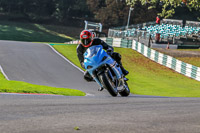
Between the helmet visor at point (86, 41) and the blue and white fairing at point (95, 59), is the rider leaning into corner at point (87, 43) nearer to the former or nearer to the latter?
the helmet visor at point (86, 41)

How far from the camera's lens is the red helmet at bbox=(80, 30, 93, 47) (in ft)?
32.4

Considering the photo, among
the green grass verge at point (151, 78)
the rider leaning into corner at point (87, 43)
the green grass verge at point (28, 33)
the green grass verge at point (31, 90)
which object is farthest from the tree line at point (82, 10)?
the rider leaning into corner at point (87, 43)

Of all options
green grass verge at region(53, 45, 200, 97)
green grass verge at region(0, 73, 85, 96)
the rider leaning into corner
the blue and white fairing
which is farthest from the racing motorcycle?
green grass verge at region(53, 45, 200, 97)

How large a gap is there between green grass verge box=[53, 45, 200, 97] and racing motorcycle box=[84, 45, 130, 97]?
25.8 feet

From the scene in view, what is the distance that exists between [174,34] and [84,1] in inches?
1690

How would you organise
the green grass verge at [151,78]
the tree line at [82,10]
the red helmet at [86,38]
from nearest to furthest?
the red helmet at [86,38], the green grass verge at [151,78], the tree line at [82,10]

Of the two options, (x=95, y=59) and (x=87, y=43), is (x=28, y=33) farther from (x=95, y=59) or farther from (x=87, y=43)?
(x=95, y=59)

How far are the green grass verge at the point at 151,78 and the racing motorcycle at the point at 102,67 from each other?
25.8ft

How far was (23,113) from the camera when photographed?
593 centimetres

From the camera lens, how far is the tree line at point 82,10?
75.0 m

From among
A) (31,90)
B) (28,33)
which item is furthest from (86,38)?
(28,33)

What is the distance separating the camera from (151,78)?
2558cm

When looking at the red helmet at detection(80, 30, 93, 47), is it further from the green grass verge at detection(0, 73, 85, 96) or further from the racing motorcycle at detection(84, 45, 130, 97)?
the green grass verge at detection(0, 73, 85, 96)

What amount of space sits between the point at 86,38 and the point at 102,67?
3.03ft
